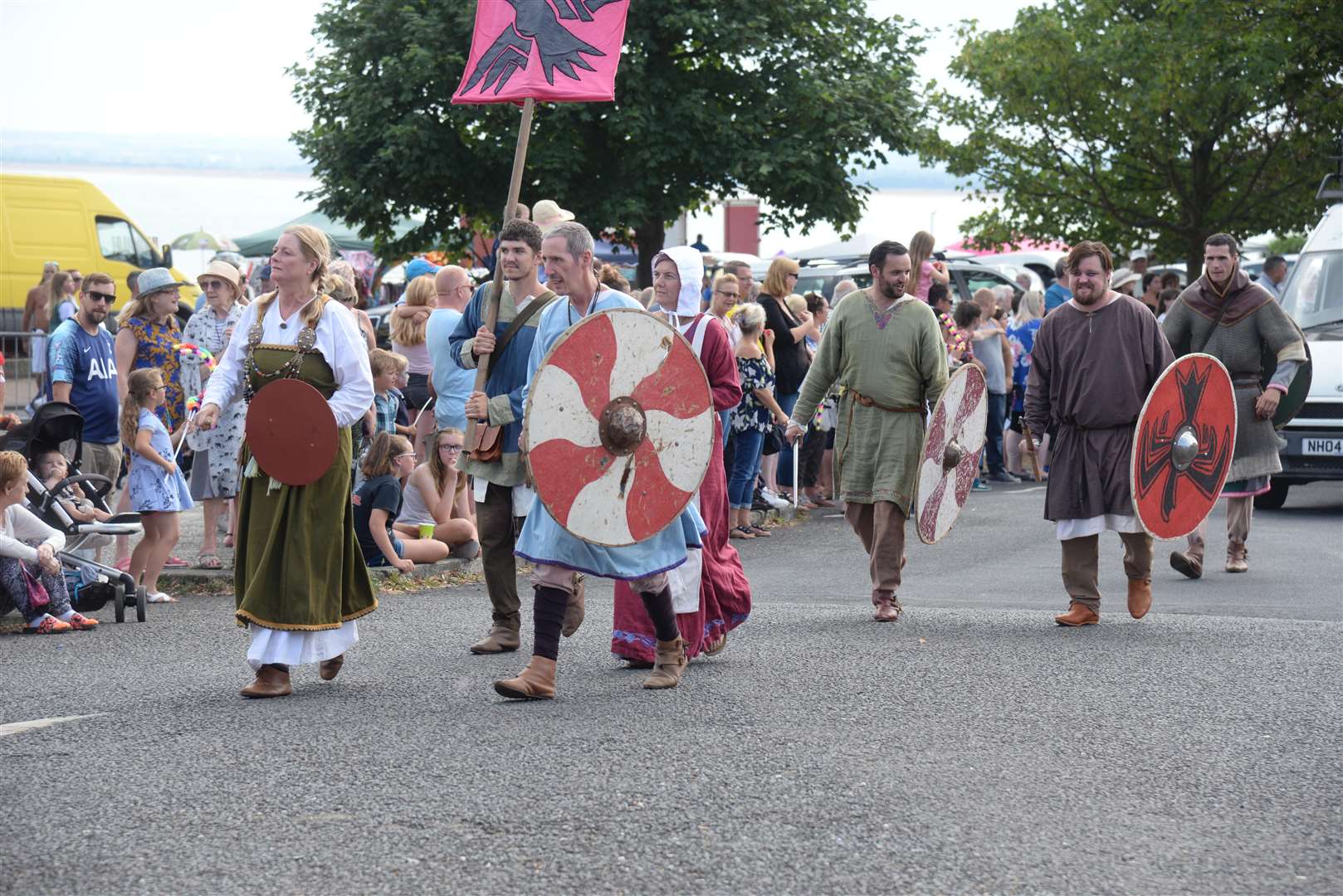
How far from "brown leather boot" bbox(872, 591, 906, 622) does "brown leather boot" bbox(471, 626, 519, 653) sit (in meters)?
1.88

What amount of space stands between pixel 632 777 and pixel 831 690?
1.60 m

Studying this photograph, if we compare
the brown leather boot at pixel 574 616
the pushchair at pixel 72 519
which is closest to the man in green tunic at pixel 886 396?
the brown leather boot at pixel 574 616

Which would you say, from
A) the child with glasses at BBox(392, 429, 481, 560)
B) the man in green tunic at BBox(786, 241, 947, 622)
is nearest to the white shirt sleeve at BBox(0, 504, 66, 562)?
the child with glasses at BBox(392, 429, 481, 560)

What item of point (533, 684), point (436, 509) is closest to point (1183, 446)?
point (533, 684)

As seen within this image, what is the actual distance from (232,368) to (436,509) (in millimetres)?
3899

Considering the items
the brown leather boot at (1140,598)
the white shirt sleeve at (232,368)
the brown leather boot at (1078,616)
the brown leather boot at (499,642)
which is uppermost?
the white shirt sleeve at (232,368)

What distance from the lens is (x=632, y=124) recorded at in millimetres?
25891

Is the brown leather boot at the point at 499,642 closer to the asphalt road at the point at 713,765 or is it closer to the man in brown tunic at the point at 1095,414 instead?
the asphalt road at the point at 713,765

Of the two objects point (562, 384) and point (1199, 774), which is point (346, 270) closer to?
point (562, 384)

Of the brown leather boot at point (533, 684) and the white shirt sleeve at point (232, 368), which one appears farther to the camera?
the white shirt sleeve at point (232, 368)

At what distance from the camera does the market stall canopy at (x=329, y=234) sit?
2983cm

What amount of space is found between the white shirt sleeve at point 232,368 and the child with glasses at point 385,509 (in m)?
3.08

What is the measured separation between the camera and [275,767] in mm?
5305

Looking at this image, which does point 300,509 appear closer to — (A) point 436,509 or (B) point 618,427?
(B) point 618,427
